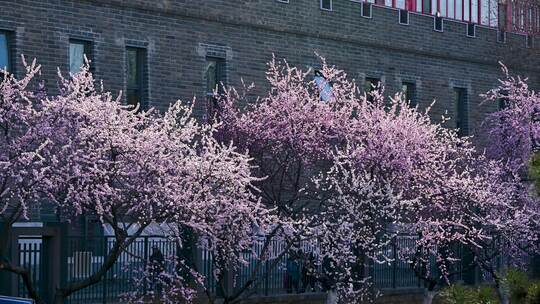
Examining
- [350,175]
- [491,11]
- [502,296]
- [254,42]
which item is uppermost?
[491,11]

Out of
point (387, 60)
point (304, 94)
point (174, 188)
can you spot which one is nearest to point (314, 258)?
point (304, 94)

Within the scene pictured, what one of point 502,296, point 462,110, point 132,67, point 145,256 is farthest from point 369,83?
point 502,296

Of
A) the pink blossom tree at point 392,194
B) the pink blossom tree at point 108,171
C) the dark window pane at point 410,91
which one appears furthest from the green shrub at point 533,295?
the dark window pane at point 410,91

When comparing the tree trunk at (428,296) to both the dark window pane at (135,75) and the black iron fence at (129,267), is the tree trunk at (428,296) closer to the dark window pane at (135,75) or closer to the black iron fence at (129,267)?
the black iron fence at (129,267)

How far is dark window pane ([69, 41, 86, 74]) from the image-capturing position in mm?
34188

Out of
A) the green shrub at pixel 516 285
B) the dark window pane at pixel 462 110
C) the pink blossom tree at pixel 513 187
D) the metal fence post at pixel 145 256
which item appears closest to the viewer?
the green shrub at pixel 516 285

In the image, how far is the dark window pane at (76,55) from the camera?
1346 inches

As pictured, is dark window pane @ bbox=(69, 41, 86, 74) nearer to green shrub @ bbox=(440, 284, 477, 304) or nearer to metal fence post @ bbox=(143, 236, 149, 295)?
metal fence post @ bbox=(143, 236, 149, 295)

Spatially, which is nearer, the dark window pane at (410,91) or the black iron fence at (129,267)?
the black iron fence at (129,267)

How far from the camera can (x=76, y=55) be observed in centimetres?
3438

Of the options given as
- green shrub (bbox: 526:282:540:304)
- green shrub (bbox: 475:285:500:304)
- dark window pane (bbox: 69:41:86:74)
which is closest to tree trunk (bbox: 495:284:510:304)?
green shrub (bbox: 475:285:500:304)

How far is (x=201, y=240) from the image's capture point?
83.5 feet

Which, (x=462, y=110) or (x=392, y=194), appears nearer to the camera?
(x=392, y=194)

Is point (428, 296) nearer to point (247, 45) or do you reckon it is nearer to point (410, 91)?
point (247, 45)
